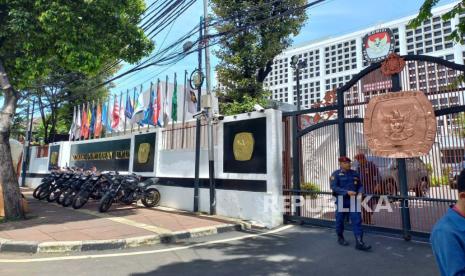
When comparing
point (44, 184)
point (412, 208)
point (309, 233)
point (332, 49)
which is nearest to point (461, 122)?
point (412, 208)

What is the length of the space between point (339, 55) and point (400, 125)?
32.6 m

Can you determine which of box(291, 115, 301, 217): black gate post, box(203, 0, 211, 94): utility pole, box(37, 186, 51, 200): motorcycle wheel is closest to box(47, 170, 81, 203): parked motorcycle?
A: box(37, 186, 51, 200): motorcycle wheel

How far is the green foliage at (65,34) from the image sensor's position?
793 centimetres

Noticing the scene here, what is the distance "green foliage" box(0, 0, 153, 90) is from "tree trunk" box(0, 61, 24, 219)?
770 mm

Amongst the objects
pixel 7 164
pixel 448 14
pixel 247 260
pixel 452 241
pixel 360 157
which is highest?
pixel 448 14

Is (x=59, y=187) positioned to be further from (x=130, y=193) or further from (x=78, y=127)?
(x=78, y=127)

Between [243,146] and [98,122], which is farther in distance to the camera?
[98,122]

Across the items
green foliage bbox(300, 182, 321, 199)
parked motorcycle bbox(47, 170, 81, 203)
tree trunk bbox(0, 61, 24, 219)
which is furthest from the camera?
parked motorcycle bbox(47, 170, 81, 203)

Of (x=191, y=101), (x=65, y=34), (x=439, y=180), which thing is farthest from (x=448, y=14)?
(x=191, y=101)

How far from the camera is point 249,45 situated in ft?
45.0

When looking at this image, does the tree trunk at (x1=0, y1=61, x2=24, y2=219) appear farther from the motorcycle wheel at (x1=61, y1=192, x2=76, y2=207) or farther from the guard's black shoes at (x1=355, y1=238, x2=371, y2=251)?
the guard's black shoes at (x1=355, y1=238, x2=371, y2=251)

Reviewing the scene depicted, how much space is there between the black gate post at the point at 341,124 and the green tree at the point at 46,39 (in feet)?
19.0

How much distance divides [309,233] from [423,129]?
2864mm

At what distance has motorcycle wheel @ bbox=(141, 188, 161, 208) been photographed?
426 inches
